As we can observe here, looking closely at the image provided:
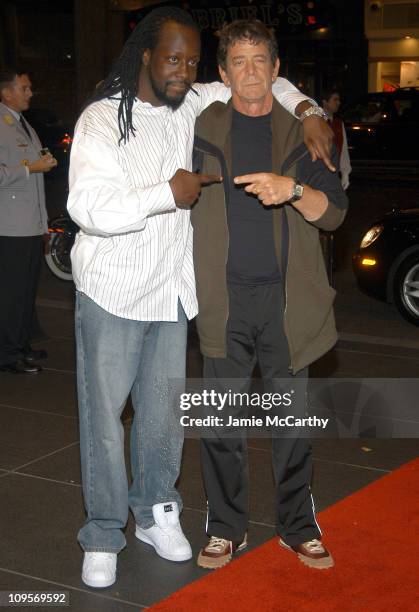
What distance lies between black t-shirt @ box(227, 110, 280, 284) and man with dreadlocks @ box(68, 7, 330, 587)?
192 mm

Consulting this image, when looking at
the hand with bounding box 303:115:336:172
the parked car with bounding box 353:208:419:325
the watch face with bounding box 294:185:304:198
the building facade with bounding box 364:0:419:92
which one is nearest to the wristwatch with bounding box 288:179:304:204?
the watch face with bounding box 294:185:304:198

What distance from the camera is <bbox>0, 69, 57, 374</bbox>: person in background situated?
24.4 feet

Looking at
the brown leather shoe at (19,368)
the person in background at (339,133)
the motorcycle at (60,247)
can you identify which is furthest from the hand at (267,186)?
the person in background at (339,133)

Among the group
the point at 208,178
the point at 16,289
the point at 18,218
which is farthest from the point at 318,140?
the point at 16,289

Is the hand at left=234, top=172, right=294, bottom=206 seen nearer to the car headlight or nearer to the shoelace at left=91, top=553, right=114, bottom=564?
the shoelace at left=91, top=553, right=114, bottom=564

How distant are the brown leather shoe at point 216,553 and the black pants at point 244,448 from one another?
0.10 feet

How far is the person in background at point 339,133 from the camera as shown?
1280 centimetres

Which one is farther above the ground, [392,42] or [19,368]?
[392,42]

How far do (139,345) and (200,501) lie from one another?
4.39 feet

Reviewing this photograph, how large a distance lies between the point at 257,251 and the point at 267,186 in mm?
390

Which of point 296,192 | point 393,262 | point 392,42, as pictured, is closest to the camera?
point 296,192

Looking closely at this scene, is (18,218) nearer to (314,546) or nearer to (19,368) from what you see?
(19,368)

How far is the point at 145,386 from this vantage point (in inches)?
172

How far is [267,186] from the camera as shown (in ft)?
12.6
